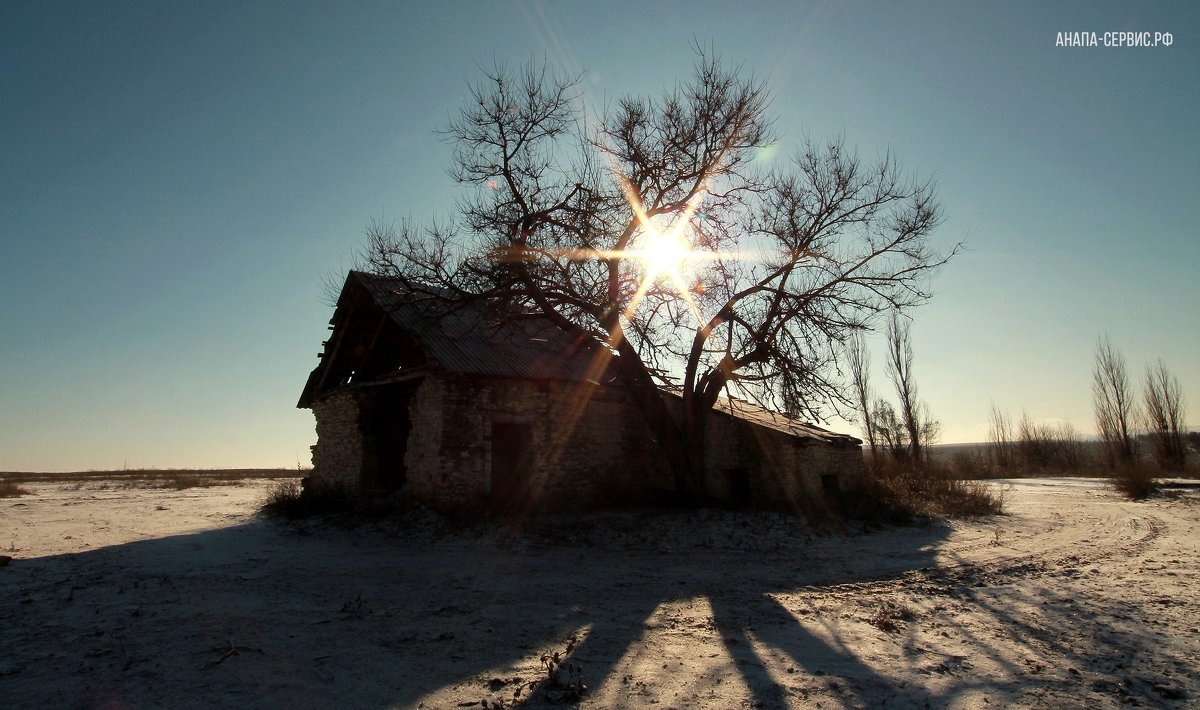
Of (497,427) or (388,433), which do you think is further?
(497,427)

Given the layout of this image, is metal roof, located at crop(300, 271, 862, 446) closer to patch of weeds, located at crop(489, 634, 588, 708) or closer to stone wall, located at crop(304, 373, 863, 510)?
stone wall, located at crop(304, 373, 863, 510)

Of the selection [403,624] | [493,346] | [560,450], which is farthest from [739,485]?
[403,624]

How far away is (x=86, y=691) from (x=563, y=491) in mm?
10895

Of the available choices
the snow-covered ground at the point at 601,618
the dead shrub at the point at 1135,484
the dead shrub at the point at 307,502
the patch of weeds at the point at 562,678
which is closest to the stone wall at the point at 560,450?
the dead shrub at the point at 307,502

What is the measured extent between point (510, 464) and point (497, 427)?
1.04 meters

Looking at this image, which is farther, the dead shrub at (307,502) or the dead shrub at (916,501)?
the dead shrub at (916,501)

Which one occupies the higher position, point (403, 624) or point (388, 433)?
point (388, 433)

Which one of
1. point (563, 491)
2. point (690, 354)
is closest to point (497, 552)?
point (563, 491)

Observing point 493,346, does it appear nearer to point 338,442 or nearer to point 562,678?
point 338,442

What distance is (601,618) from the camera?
20.8ft

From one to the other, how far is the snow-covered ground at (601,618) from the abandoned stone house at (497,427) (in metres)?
2.44

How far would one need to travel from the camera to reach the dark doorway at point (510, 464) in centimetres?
1426

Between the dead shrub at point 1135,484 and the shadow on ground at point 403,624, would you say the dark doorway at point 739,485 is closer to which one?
the shadow on ground at point 403,624

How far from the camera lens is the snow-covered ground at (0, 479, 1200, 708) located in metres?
4.44
